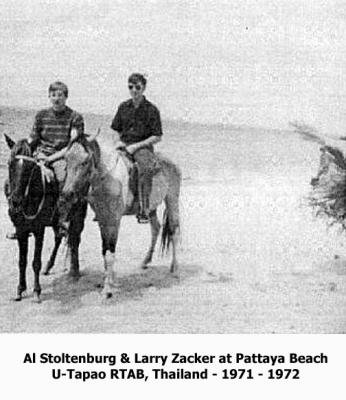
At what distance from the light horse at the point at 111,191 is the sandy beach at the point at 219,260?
2.0 inches

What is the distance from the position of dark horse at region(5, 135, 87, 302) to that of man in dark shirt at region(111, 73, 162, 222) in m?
0.32

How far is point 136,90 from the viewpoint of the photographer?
288 centimetres

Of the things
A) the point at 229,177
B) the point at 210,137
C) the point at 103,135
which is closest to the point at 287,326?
A: the point at 229,177

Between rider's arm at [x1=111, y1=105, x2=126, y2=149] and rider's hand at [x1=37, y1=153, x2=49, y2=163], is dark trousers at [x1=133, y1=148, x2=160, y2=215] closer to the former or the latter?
rider's arm at [x1=111, y1=105, x2=126, y2=149]

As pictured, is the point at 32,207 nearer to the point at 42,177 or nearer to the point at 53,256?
the point at 42,177

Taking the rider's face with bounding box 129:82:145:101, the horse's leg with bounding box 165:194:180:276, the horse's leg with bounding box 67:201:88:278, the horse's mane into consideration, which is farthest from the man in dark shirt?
the horse's mane

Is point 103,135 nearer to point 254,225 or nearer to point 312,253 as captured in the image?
point 254,225

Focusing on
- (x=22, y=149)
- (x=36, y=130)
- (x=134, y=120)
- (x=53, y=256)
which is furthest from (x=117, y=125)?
(x=53, y=256)

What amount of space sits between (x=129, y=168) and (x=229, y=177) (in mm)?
491

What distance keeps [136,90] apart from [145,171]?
1.17ft
